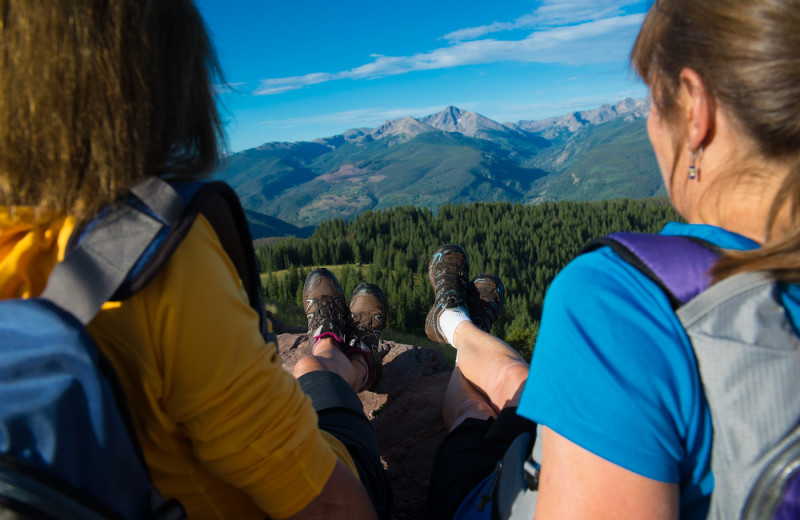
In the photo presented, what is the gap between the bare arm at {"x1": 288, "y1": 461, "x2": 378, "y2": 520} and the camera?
1604mm

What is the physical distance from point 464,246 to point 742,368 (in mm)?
77980

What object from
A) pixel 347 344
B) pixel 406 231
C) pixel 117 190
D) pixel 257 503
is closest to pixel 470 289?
pixel 347 344

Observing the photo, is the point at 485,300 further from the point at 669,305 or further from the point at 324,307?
the point at 669,305

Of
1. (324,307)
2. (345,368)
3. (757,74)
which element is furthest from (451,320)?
(757,74)

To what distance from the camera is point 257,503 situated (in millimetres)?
1536

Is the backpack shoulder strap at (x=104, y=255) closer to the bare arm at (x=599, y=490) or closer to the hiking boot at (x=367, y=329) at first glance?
the bare arm at (x=599, y=490)

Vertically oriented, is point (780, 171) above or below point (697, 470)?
above

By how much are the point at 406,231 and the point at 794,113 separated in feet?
261

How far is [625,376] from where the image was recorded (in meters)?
1.10

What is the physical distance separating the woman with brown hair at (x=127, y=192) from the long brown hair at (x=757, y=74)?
4.01ft

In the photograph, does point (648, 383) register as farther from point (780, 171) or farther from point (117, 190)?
point (117, 190)

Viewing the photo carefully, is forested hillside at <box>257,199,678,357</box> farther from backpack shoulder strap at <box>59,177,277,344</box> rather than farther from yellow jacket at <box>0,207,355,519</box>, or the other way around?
backpack shoulder strap at <box>59,177,277,344</box>

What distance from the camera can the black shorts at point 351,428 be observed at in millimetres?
2223

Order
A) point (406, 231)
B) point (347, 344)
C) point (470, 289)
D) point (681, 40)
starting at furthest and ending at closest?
point (406, 231) → point (470, 289) → point (347, 344) → point (681, 40)
